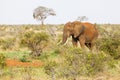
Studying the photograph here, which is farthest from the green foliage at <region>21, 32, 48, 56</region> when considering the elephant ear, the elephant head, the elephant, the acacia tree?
the acacia tree

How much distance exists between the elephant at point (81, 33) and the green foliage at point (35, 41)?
3.84ft

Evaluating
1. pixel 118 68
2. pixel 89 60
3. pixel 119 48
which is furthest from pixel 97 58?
pixel 119 48

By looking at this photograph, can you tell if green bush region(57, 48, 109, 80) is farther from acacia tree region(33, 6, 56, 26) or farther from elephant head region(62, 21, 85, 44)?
acacia tree region(33, 6, 56, 26)

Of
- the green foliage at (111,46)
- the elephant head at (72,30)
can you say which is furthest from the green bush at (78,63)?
the elephant head at (72,30)

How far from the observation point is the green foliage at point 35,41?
1733 centimetres

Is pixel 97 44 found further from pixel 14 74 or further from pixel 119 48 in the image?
pixel 14 74

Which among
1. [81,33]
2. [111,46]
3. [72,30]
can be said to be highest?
[72,30]

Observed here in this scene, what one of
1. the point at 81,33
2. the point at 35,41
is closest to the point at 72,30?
the point at 81,33

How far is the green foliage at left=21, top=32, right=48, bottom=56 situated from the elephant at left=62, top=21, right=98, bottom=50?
117cm

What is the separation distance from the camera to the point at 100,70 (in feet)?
39.5

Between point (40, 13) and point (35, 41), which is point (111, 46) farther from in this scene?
point (40, 13)

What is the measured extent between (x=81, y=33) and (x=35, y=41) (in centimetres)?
270

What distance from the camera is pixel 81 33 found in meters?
19.0

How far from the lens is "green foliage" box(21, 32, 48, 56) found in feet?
56.9
